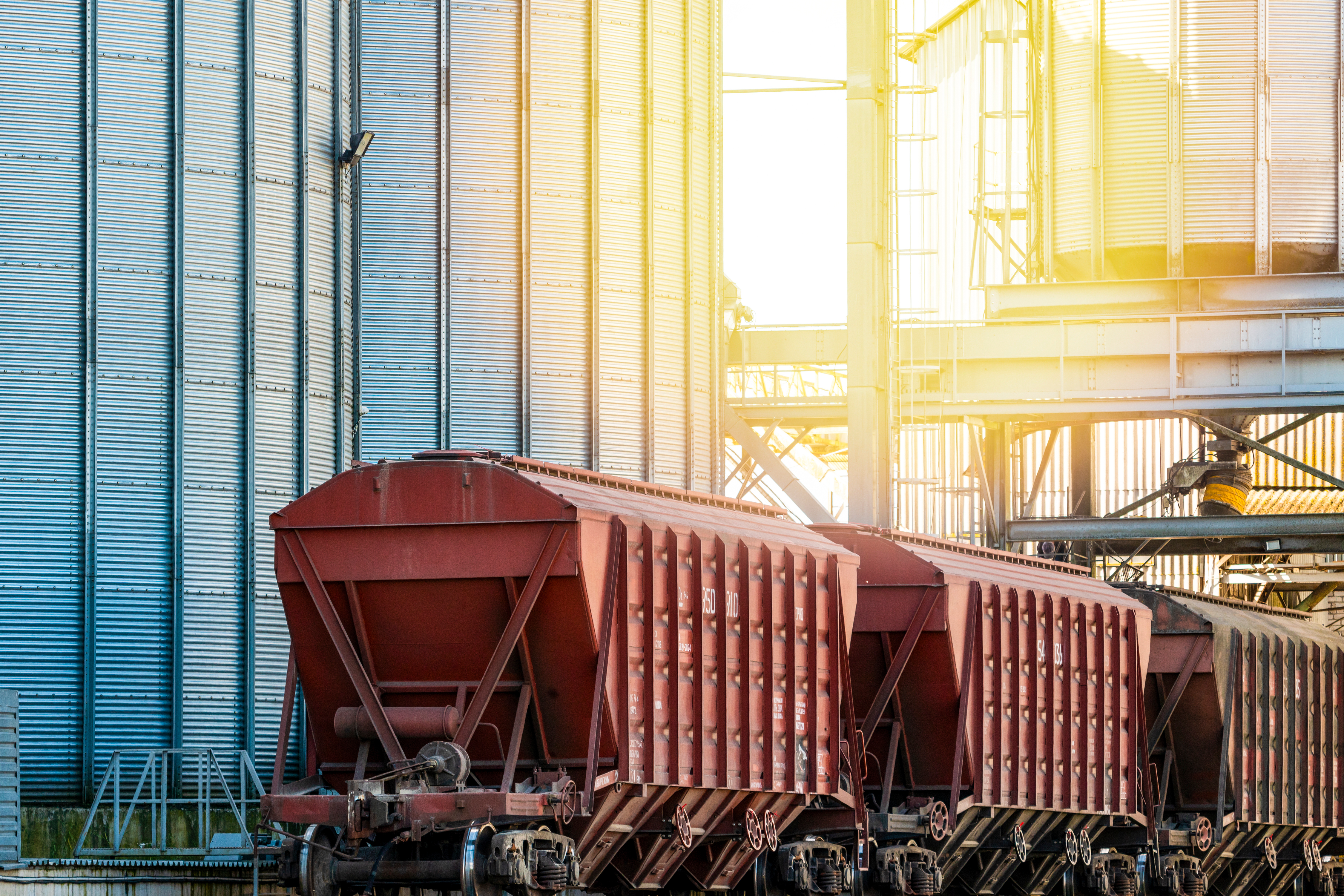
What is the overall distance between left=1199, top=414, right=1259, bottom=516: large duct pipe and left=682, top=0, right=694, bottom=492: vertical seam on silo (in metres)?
11.4

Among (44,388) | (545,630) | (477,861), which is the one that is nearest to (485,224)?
(44,388)

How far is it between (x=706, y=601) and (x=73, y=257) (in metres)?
11.9

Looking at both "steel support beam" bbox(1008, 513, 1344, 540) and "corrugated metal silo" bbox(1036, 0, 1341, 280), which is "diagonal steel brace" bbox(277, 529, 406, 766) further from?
"corrugated metal silo" bbox(1036, 0, 1341, 280)

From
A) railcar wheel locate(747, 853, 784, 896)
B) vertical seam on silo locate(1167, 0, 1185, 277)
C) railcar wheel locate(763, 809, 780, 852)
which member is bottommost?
railcar wheel locate(747, 853, 784, 896)

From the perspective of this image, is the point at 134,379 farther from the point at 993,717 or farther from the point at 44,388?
the point at 993,717

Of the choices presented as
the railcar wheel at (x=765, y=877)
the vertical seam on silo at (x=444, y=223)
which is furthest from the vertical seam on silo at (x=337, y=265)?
the railcar wheel at (x=765, y=877)

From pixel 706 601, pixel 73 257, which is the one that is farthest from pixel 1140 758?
pixel 73 257

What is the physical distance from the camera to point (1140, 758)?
24.7 metres

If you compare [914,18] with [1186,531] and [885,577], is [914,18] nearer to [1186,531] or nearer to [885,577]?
[1186,531]

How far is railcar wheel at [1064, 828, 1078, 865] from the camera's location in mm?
23172

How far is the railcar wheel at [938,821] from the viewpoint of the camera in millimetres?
19984

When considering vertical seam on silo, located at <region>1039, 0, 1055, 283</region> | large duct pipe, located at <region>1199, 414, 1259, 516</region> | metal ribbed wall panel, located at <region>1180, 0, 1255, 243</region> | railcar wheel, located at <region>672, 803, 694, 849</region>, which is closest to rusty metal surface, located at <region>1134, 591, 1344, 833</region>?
large duct pipe, located at <region>1199, 414, 1259, 516</region>

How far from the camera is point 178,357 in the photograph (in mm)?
25016

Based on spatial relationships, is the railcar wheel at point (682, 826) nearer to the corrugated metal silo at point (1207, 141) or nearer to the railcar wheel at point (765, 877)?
the railcar wheel at point (765, 877)
